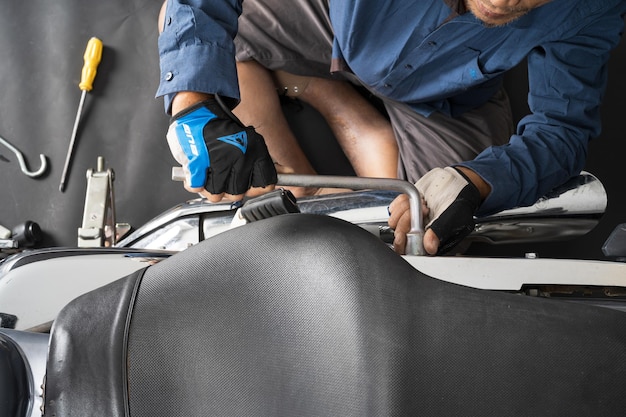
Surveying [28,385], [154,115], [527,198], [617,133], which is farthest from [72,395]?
[617,133]

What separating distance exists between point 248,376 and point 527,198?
0.73 metres

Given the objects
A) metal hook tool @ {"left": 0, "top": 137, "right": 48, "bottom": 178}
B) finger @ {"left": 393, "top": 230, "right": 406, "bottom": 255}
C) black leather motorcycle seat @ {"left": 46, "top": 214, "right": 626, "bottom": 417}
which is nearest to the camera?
black leather motorcycle seat @ {"left": 46, "top": 214, "right": 626, "bottom": 417}


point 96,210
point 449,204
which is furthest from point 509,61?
point 96,210

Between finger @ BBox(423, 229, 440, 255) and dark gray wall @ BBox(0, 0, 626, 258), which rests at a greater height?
dark gray wall @ BBox(0, 0, 626, 258)

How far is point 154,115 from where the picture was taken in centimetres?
151

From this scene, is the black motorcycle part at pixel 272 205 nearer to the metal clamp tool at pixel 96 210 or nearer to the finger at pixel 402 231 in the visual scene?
the finger at pixel 402 231

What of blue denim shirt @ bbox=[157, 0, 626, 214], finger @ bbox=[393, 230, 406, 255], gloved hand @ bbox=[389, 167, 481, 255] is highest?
blue denim shirt @ bbox=[157, 0, 626, 214]

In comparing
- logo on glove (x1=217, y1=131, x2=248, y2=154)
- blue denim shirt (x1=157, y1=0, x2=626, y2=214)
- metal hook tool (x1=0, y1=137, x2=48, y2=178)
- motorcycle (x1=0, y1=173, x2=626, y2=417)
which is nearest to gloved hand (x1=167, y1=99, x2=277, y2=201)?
logo on glove (x1=217, y1=131, x2=248, y2=154)

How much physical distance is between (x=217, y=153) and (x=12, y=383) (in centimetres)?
40

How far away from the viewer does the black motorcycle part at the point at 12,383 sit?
19.5 inches

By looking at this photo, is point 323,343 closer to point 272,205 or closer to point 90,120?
point 272,205

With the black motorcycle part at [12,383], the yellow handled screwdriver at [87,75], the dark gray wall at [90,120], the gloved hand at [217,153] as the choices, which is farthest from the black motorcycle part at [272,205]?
the yellow handled screwdriver at [87,75]

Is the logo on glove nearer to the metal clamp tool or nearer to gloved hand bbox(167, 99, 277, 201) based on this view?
gloved hand bbox(167, 99, 277, 201)

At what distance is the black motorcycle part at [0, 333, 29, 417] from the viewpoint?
496 mm
